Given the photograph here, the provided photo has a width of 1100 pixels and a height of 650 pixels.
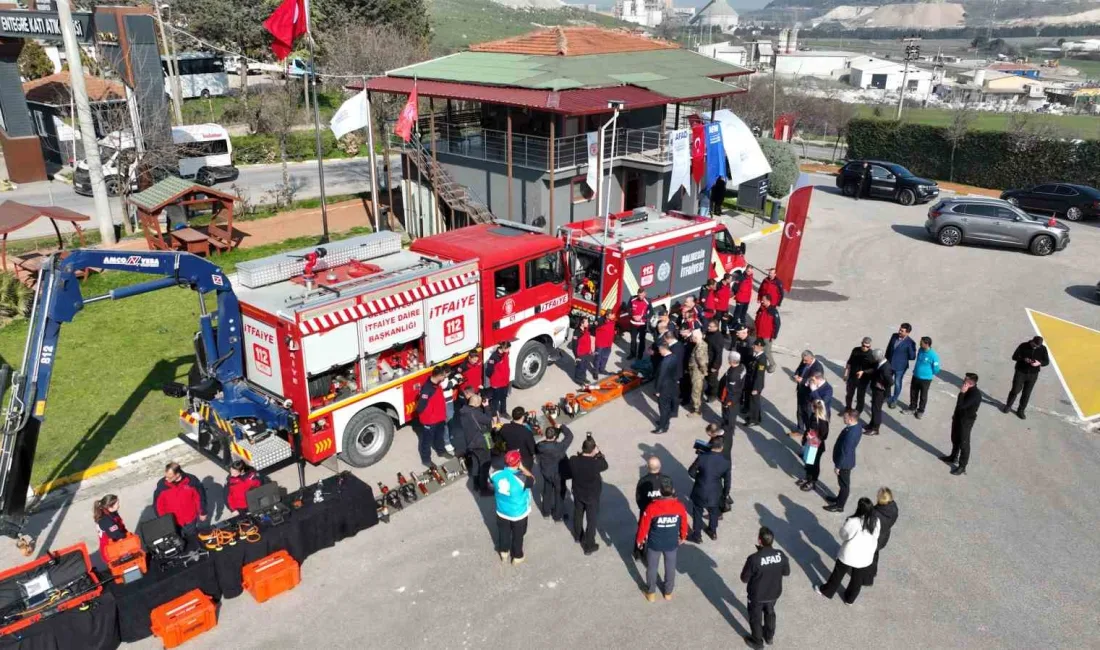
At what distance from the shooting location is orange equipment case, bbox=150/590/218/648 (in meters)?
8.04

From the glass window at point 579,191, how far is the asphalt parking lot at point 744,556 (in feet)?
33.6

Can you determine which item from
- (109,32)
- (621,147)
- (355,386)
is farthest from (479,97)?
(109,32)

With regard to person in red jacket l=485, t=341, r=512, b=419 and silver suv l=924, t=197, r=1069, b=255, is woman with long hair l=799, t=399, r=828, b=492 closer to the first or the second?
person in red jacket l=485, t=341, r=512, b=419

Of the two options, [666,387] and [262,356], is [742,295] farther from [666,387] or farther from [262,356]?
[262,356]

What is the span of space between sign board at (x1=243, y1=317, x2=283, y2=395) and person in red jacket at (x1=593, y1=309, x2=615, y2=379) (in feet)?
19.5

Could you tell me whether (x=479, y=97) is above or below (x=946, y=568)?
above

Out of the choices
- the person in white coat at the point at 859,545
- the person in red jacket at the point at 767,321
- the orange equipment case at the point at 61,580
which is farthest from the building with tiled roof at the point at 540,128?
the orange equipment case at the point at 61,580

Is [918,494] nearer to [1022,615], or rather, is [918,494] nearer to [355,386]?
[1022,615]

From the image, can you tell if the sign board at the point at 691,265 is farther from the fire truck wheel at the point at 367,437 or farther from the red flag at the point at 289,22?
the red flag at the point at 289,22

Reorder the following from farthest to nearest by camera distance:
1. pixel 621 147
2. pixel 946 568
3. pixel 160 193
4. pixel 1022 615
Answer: pixel 621 147, pixel 160 193, pixel 946 568, pixel 1022 615

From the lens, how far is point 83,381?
14.1 meters

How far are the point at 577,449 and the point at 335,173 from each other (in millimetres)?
28798

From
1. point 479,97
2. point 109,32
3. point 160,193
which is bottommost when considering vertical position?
point 160,193

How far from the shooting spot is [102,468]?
11.4m
